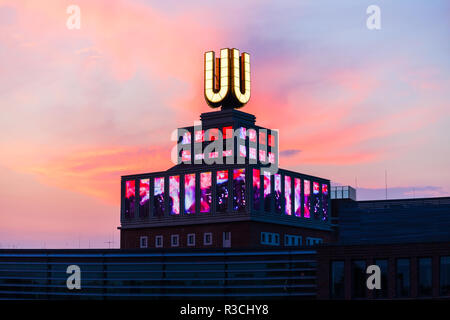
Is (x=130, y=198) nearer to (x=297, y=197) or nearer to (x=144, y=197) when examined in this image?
(x=144, y=197)

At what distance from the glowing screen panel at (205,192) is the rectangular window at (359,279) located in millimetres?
40482

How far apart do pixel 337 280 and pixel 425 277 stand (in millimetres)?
10452

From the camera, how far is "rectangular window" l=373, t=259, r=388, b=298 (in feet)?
337

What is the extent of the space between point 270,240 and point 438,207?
28458 millimetres

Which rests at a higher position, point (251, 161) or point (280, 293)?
point (251, 161)

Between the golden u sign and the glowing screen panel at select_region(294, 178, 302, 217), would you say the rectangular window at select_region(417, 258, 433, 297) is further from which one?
the golden u sign

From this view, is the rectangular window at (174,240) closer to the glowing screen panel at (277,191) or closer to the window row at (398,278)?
the glowing screen panel at (277,191)

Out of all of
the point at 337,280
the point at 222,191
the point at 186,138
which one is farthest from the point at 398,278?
the point at 186,138

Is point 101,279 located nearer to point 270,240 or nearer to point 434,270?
point 270,240

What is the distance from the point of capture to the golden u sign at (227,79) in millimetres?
147375

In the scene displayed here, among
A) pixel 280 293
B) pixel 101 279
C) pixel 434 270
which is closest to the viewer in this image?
pixel 434 270

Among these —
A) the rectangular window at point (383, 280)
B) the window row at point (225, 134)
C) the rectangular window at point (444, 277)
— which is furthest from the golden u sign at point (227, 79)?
the rectangular window at point (444, 277)

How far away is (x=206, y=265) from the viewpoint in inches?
4427
